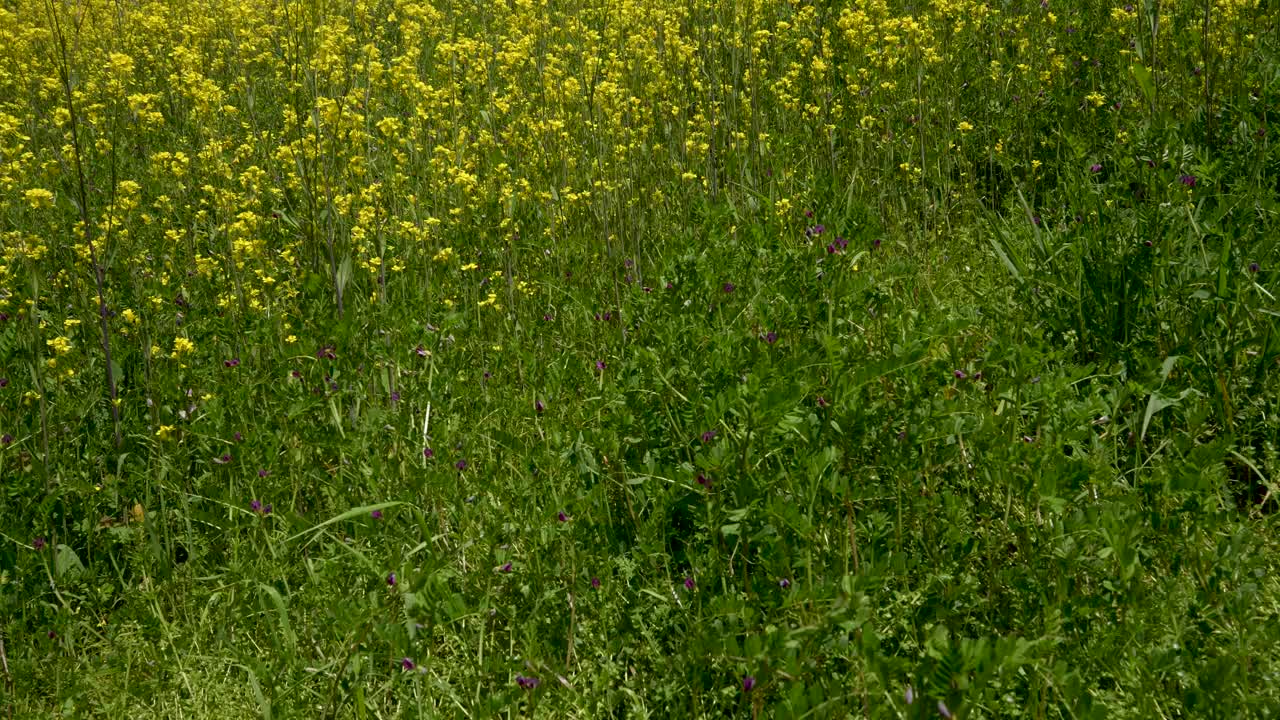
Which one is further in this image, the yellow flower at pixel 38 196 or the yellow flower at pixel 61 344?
the yellow flower at pixel 38 196

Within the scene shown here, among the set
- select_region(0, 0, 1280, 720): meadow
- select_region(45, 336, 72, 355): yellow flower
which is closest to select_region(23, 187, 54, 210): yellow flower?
select_region(0, 0, 1280, 720): meadow

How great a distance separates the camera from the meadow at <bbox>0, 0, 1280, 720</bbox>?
2109 mm

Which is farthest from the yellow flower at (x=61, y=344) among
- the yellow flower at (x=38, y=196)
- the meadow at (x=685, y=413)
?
the yellow flower at (x=38, y=196)

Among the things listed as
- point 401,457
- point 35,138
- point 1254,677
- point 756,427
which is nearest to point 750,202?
point 401,457

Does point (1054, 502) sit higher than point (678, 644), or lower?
higher

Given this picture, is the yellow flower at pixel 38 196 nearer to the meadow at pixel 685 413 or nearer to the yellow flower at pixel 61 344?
the meadow at pixel 685 413

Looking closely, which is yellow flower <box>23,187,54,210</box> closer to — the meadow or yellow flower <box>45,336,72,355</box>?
the meadow

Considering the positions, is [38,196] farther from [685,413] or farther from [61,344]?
[685,413]

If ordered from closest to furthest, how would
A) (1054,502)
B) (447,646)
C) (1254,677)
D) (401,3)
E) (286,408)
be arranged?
(1254,677) < (1054,502) < (447,646) < (286,408) < (401,3)

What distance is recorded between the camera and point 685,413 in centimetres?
266

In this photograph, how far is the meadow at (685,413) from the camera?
2.11 metres

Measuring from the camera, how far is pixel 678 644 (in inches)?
87.0

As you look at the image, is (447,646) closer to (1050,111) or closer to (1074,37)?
(1050,111)

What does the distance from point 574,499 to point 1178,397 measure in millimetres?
1474
